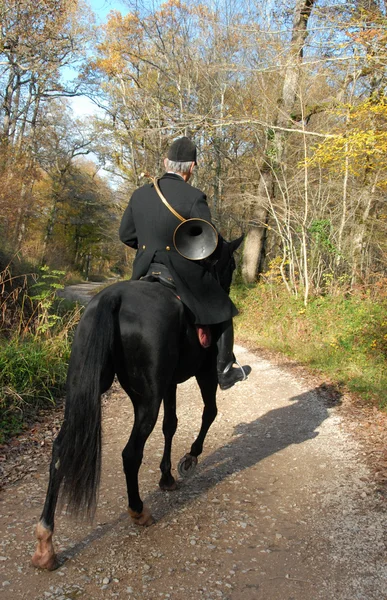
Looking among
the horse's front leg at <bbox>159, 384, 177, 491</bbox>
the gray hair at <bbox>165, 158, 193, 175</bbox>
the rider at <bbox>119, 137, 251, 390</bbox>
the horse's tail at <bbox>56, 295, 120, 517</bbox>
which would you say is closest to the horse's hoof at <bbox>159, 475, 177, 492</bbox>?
the horse's front leg at <bbox>159, 384, 177, 491</bbox>

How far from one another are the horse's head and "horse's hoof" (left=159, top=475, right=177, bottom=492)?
1.74 metres

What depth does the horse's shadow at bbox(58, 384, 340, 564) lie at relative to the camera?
346 cm

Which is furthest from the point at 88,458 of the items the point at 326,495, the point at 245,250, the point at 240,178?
the point at 240,178

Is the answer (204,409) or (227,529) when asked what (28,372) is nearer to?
(204,409)

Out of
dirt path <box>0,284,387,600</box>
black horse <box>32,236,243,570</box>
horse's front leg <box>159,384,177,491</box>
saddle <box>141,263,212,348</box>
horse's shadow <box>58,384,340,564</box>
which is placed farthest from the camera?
horse's front leg <box>159,384,177,491</box>

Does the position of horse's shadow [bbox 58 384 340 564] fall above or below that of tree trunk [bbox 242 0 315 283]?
below

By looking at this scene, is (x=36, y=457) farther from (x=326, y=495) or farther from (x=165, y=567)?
(x=326, y=495)

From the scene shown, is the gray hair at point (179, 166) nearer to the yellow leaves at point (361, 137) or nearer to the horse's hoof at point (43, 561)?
the horse's hoof at point (43, 561)

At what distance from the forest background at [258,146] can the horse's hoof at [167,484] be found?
2.01 m

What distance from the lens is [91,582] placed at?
8.36 feet

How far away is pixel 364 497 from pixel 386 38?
6.37 metres

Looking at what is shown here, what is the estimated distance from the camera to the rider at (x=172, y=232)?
3.26 m

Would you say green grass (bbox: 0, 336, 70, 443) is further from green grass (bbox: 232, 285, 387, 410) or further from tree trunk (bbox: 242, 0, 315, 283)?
tree trunk (bbox: 242, 0, 315, 283)

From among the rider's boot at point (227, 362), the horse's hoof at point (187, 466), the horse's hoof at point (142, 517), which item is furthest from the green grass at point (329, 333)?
the horse's hoof at point (142, 517)
